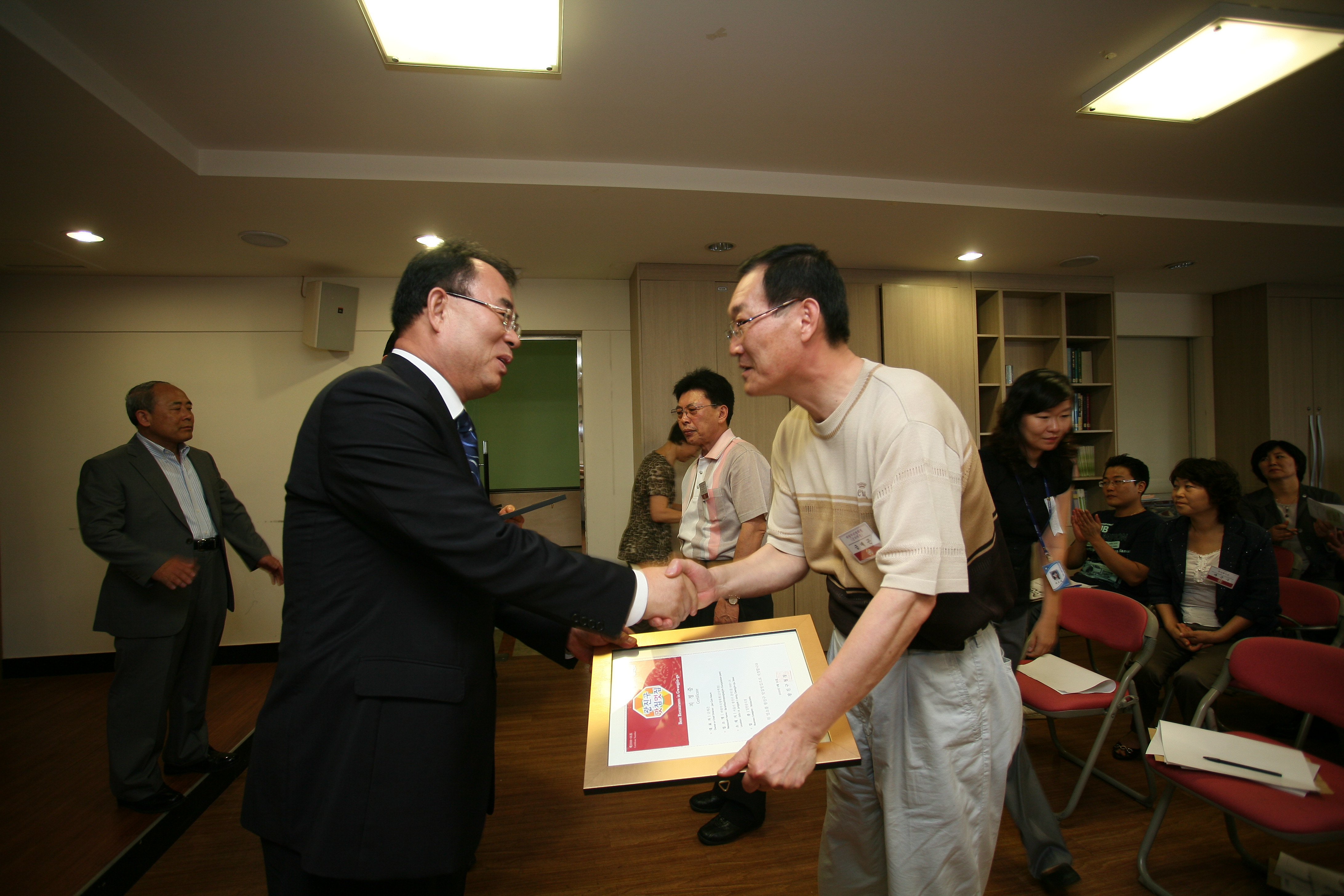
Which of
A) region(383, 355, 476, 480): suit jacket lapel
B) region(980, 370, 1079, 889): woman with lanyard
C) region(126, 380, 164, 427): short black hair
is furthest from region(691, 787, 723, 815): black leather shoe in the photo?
region(126, 380, 164, 427): short black hair

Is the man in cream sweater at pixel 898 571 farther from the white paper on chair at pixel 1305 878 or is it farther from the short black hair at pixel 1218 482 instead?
the short black hair at pixel 1218 482

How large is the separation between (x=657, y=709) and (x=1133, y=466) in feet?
12.1

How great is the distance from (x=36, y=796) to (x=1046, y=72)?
547cm

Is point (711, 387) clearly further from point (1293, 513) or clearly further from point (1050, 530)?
point (1293, 513)

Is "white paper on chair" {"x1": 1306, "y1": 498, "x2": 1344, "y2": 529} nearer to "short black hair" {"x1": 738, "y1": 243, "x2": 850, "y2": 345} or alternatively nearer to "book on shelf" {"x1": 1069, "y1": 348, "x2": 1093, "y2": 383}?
"book on shelf" {"x1": 1069, "y1": 348, "x2": 1093, "y2": 383}

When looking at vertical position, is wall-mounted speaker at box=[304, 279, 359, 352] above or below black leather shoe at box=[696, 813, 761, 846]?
above

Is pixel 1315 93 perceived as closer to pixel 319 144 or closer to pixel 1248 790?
pixel 1248 790

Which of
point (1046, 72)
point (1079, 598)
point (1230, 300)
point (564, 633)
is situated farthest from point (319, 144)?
point (1230, 300)

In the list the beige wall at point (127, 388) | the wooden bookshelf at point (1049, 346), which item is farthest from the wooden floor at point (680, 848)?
the wooden bookshelf at point (1049, 346)

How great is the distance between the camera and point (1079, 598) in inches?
116

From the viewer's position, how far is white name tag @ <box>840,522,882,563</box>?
1242 millimetres

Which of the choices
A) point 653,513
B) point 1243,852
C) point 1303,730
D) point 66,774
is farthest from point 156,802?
point 1303,730

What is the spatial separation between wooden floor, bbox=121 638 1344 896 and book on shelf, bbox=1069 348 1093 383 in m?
3.12

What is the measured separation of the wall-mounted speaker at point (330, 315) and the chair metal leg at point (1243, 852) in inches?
220
